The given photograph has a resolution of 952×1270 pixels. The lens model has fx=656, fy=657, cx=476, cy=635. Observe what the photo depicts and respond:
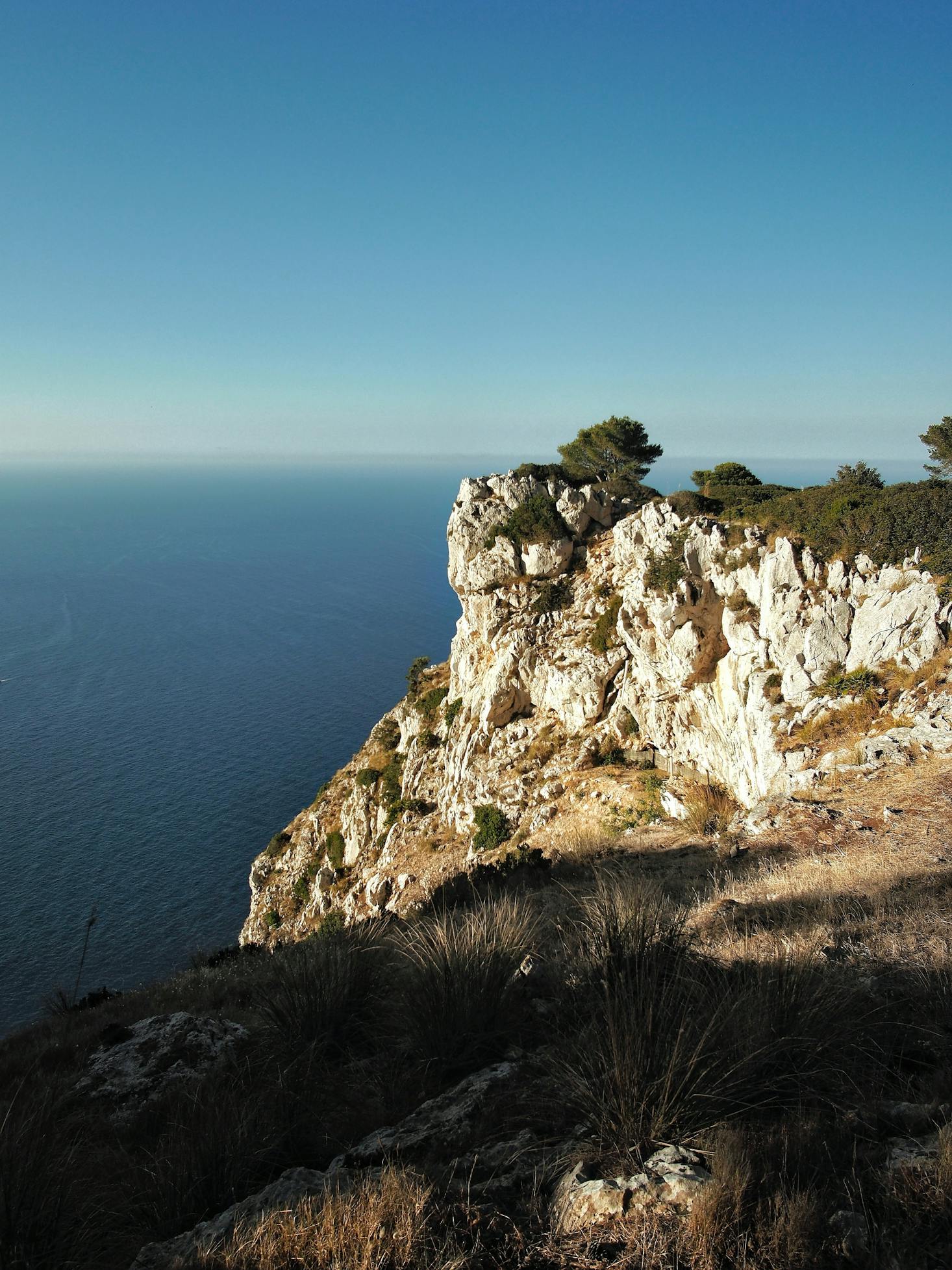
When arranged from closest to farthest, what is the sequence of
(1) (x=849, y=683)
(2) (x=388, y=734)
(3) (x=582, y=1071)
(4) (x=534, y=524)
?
(3) (x=582, y=1071)
(1) (x=849, y=683)
(4) (x=534, y=524)
(2) (x=388, y=734)

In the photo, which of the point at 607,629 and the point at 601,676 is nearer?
the point at 601,676

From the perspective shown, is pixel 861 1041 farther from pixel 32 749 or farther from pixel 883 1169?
pixel 32 749

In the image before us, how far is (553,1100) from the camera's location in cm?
433

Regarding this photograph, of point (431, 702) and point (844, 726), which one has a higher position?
point (844, 726)

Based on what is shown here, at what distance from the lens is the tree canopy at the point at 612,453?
3234 centimetres

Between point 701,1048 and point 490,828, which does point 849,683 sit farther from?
point 701,1048

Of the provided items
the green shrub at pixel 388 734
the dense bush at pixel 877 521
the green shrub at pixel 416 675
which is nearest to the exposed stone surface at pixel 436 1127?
the dense bush at pixel 877 521

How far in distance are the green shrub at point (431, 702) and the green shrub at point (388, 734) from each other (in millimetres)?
2808

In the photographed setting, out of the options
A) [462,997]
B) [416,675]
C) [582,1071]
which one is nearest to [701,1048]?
[582,1071]

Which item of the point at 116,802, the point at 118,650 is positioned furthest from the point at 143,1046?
the point at 118,650

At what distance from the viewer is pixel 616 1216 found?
3213 millimetres

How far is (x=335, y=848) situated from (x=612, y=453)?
25327 mm

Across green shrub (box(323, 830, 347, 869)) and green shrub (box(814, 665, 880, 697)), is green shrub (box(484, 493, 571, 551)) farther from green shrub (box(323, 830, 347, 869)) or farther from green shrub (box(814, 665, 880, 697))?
green shrub (box(323, 830, 347, 869))

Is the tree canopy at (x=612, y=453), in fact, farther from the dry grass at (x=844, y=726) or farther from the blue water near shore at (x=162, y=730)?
the blue water near shore at (x=162, y=730)
